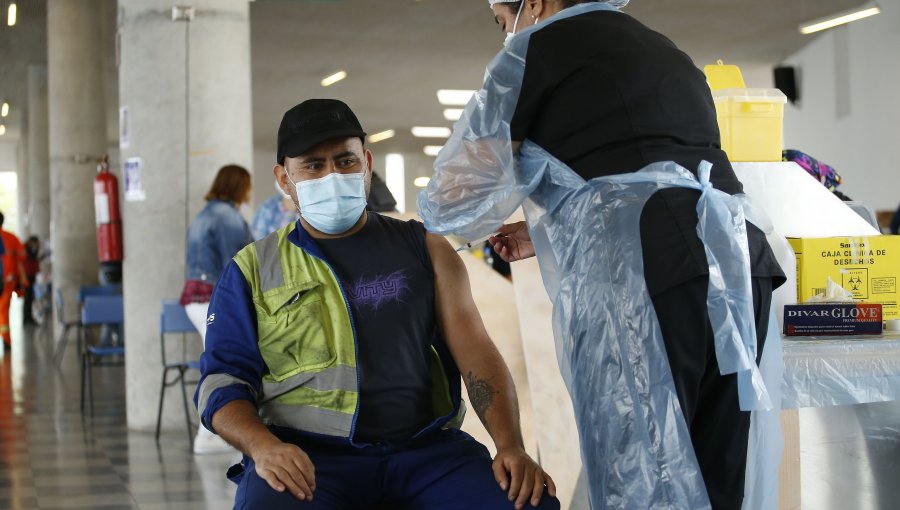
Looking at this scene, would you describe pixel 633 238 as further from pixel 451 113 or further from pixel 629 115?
pixel 451 113

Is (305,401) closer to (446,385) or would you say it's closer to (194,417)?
(446,385)

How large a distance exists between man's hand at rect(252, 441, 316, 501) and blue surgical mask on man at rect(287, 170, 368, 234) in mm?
510

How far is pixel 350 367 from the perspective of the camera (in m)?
2.01

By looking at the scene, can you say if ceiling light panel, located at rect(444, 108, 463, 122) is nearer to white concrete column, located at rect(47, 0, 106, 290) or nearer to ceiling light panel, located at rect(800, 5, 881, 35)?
white concrete column, located at rect(47, 0, 106, 290)

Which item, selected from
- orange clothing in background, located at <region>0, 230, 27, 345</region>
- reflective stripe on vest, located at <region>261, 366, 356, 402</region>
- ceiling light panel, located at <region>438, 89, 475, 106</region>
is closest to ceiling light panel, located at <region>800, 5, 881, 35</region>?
ceiling light panel, located at <region>438, 89, 475, 106</region>

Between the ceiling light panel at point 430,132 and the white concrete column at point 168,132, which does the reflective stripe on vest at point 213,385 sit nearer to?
the white concrete column at point 168,132

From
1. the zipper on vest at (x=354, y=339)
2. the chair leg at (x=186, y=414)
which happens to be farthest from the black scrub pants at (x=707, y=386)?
the chair leg at (x=186, y=414)

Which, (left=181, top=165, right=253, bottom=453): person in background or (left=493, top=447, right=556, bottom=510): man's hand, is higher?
(left=181, top=165, right=253, bottom=453): person in background

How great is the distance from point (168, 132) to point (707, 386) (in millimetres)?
4704

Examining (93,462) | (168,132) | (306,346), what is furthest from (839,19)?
(306,346)

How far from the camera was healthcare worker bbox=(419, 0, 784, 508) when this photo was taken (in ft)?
5.96

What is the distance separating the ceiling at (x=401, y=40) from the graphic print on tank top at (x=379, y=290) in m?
8.13

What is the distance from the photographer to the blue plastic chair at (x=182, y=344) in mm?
5637

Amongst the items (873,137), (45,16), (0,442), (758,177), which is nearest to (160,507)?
(0,442)
